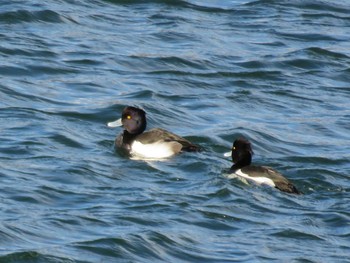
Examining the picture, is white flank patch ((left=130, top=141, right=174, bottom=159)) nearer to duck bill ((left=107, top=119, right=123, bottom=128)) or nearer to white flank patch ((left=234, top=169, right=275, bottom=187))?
duck bill ((left=107, top=119, right=123, bottom=128))

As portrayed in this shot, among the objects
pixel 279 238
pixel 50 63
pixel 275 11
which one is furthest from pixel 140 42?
pixel 279 238

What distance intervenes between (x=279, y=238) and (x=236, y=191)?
1806 mm

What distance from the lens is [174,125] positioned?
1861 cm

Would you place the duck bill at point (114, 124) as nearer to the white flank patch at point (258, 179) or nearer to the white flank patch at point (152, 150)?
the white flank patch at point (152, 150)

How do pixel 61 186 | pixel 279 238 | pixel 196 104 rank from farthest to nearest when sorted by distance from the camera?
pixel 196 104
pixel 61 186
pixel 279 238

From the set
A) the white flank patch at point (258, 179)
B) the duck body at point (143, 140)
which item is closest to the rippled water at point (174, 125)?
the white flank patch at point (258, 179)

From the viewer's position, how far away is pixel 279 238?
1344 centimetres

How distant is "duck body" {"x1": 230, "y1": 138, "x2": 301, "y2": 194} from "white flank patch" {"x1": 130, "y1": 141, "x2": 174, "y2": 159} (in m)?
1.01

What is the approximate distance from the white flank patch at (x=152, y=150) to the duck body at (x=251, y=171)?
101cm

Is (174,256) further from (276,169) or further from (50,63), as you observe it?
(50,63)

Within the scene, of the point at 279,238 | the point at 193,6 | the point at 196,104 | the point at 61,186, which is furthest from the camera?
the point at 193,6

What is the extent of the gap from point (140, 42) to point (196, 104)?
3589 mm

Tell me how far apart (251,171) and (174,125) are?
3.16 m

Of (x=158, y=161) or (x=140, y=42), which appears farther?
(x=140, y=42)
